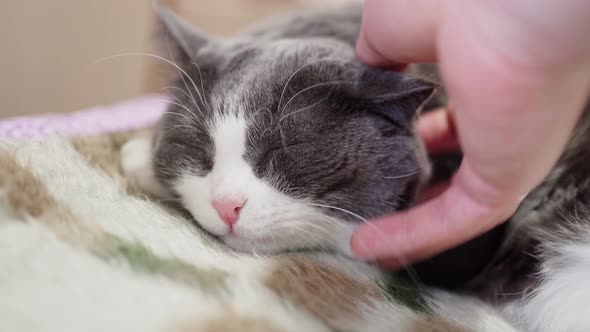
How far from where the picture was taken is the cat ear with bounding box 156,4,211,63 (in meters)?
0.84

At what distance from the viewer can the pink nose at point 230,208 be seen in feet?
2.03

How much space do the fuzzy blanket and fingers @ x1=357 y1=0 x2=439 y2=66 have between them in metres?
0.27

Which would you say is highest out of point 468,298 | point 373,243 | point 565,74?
point 565,74

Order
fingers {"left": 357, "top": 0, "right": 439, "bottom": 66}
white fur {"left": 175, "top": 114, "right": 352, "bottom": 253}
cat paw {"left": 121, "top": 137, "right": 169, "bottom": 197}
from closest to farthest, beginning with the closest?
fingers {"left": 357, "top": 0, "right": 439, "bottom": 66}
white fur {"left": 175, "top": 114, "right": 352, "bottom": 253}
cat paw {"left": 121, "top": 137, "right": 169, "bottom": 197}

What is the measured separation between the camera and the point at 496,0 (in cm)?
42

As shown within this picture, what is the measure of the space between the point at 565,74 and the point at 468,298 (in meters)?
0.42

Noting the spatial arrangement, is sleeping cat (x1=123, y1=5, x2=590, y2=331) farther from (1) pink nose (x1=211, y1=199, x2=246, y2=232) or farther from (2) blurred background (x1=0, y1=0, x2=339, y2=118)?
(2) blurred background (x1=0, y1=0, x2=339, y2=118)

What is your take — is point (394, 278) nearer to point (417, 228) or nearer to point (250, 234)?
point (417, 228)

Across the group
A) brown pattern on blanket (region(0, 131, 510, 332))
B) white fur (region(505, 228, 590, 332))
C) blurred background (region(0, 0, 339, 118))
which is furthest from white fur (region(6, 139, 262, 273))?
blurred background (region(0, 0, 339, 118))

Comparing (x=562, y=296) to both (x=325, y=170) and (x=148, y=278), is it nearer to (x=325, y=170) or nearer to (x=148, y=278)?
(x=325, y=170)

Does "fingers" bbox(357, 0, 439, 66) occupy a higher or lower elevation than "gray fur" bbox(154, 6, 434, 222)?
higher

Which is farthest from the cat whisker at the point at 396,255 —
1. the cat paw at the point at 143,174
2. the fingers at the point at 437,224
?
the cat paw at the point at 143,174

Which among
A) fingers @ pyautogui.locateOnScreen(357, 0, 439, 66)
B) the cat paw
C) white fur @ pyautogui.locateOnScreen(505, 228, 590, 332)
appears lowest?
the cat paw

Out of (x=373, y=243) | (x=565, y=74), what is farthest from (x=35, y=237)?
(x=565, y=74)
